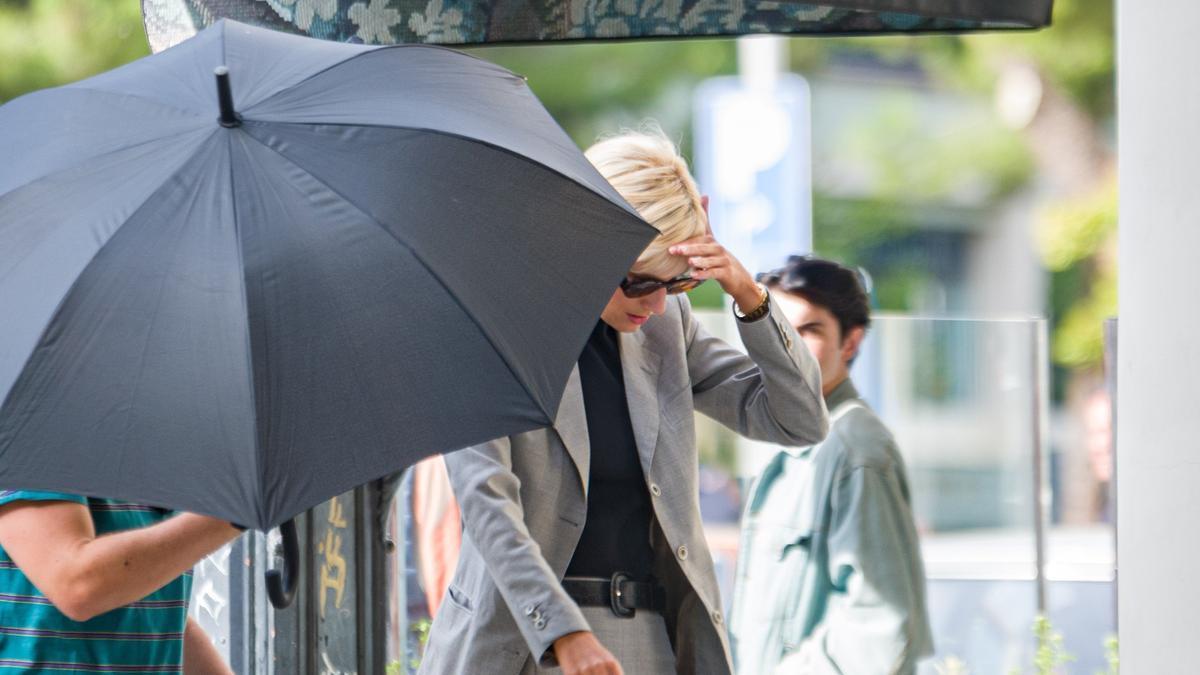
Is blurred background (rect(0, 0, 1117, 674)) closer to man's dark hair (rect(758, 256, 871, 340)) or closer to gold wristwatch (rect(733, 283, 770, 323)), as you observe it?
gold wristwatch (rect(733, 283, 770, 323))

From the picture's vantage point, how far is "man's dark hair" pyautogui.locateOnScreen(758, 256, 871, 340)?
454cm

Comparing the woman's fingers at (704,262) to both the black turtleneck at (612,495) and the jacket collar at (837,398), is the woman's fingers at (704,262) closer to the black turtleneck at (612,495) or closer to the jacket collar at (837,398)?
the black turtleneck at (612,495)

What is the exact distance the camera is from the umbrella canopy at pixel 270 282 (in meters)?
2.12

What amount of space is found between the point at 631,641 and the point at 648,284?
635 mm

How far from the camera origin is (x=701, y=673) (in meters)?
2.97

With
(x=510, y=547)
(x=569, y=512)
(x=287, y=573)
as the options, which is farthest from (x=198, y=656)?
(x=569, y=512)

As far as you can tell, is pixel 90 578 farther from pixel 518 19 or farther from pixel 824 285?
pixel 824 285

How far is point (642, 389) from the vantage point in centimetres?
307

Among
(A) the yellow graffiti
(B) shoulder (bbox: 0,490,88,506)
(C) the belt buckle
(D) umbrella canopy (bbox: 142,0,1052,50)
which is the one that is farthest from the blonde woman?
(A) the yellow graffiti

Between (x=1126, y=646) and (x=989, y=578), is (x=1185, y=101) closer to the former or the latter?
(x=1126, y=646)

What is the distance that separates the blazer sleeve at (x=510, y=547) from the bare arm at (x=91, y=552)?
0.60 meters

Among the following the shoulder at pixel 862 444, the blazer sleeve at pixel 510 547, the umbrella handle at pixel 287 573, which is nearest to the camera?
the umbrella handle at pixel 287 573

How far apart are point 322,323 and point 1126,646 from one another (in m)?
1.48

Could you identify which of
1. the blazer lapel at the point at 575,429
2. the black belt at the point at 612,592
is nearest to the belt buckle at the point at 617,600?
the black belt at the point at 612,592
